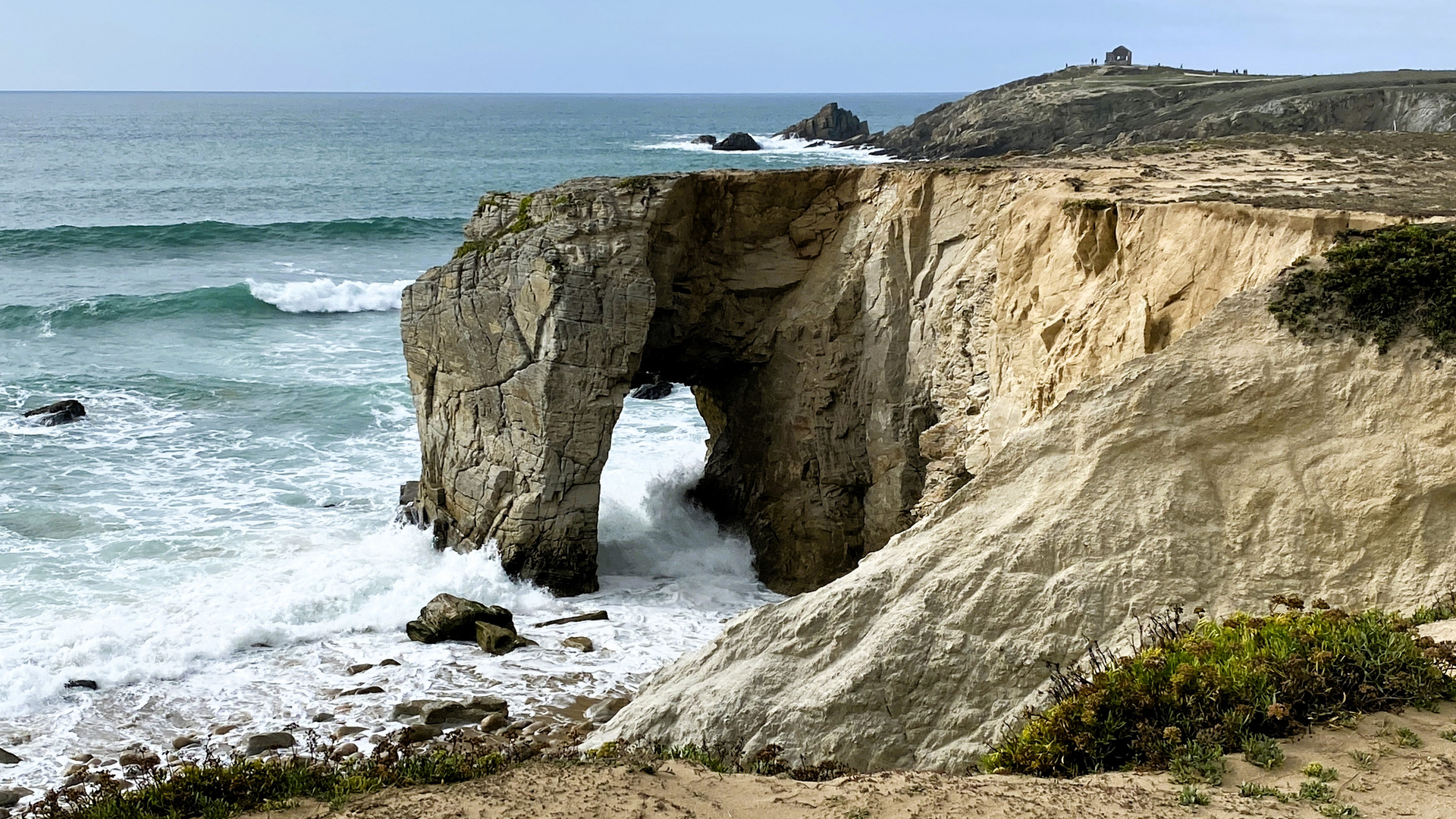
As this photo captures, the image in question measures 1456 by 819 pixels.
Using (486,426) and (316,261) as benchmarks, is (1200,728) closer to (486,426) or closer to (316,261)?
(486,426)

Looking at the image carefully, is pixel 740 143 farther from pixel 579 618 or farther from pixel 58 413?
pixel 579 618

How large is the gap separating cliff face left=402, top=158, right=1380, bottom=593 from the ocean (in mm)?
1252

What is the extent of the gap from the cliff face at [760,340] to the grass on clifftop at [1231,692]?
6806 millimetres

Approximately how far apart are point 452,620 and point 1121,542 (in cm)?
980

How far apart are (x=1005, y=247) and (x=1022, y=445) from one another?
567 cm

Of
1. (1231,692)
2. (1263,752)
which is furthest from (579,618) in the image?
(1263,752)

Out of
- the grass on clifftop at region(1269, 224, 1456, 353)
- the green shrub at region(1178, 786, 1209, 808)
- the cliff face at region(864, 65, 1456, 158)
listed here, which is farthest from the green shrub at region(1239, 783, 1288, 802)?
the cliff face at region(864, 65, 1456, 158)

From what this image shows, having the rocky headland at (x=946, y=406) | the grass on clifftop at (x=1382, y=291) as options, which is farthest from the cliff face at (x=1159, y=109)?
the grass on clifftop at (x=1382, y=291)

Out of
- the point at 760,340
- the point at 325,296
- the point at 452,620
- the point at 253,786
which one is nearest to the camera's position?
the point at 253,786

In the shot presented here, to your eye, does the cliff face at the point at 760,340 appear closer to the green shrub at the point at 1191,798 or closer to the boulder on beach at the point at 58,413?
the green shrub at the point at 1191,798

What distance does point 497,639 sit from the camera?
15.5 meters

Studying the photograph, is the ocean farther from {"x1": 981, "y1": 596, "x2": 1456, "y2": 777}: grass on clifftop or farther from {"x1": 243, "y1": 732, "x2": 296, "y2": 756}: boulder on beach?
{"x1": 981, "y1": 596, "x2": 1456, "y2": 777}: grass on clifftop

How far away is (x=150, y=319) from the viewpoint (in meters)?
35.3

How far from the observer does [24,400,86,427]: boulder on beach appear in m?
25.2
